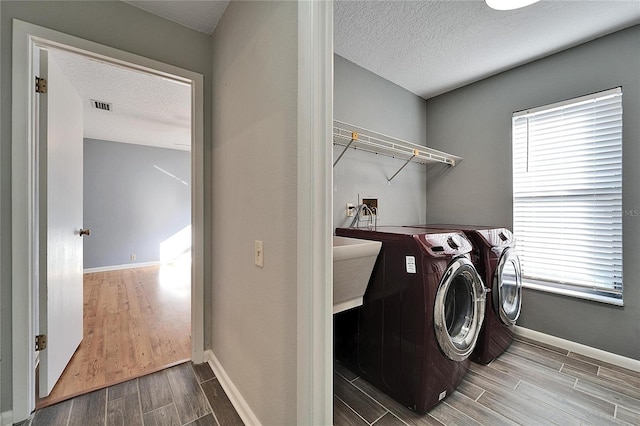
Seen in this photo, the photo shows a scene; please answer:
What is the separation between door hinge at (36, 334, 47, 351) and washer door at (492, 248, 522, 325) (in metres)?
2.87

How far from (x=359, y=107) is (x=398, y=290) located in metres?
1.68

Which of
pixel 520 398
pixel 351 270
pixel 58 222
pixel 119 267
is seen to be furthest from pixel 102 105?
pixel 520 398

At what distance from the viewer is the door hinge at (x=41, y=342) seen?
1416 millimetres

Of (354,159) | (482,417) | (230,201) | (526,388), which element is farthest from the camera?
(354,159)

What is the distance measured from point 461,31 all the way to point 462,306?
197cm

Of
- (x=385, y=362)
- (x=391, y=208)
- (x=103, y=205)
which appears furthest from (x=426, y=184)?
(x=103, y=205)

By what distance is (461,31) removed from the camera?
1.86 metres

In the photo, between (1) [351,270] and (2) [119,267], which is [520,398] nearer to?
(1) [351,270]

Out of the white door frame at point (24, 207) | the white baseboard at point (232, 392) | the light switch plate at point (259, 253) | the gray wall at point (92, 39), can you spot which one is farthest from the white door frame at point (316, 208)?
the white door frame at point (24, 207)

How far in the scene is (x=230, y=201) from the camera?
1515mm

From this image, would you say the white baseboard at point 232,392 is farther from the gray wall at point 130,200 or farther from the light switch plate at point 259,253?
the gray wall at point 130,200

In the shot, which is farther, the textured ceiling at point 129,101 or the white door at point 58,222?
the textured ceiling at point 129,101

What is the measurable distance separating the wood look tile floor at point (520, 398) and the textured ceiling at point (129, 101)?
2.47 m

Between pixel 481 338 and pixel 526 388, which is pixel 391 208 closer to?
pixel 481 338
